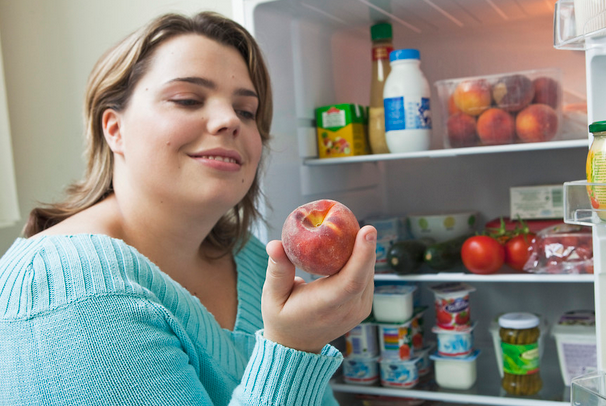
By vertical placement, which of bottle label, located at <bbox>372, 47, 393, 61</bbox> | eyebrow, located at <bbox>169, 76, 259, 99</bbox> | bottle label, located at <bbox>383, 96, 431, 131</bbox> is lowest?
bottle label, located at <bbox>383, 96, 431, 131</bbox>

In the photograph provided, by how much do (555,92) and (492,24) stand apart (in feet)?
1.49

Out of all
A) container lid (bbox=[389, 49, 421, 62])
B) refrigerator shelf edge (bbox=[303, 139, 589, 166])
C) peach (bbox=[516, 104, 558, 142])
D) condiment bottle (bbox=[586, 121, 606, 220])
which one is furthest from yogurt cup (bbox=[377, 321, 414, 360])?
condiment bottle (bbox=[586, 121, 606, 220])

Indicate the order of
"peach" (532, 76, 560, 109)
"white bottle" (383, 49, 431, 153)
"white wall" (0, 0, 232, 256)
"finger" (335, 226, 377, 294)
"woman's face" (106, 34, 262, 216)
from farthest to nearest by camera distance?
"white wall" (0, 0, 232, 256) < "white bottle" (383, 49, 431, 153) < "peach" (532, 76, 560, 109) < "woman's face" (106, 34, 262, 216) < "finger" (335, 226, 377, 294)

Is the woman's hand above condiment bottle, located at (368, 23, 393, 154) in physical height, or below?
below

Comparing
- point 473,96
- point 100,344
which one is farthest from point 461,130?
point 100,344

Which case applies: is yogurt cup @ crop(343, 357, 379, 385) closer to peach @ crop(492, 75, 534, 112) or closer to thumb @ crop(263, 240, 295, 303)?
peach @ crop(492, 75, 534, 112)

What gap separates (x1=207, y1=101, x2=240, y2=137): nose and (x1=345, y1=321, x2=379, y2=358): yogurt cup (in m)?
0.79

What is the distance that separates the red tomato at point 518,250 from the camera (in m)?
1.46

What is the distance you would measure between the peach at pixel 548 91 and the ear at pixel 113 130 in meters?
0.98

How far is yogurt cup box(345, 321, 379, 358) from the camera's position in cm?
163

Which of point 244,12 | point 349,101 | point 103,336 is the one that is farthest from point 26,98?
point 103,336

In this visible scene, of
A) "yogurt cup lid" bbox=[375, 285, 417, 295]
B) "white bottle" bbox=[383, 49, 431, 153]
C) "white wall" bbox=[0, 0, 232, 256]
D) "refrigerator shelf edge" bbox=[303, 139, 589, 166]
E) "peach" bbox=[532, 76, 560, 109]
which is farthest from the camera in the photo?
"white wall" bbox=[0, 0, 232, 256]

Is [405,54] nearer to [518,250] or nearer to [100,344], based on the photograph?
[518,250]

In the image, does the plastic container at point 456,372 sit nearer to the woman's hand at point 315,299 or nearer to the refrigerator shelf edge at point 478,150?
the refrigerator shelf edge at point 478,150
